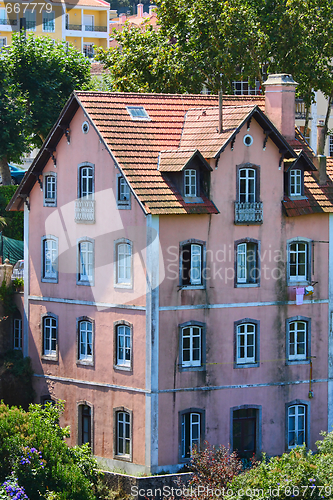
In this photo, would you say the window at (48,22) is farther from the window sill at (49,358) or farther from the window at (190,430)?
the window at (190,430)

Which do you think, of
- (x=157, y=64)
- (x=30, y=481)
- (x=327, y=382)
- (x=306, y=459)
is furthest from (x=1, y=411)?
(x=157, y=64)

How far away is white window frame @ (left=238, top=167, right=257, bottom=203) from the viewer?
47.6 meters

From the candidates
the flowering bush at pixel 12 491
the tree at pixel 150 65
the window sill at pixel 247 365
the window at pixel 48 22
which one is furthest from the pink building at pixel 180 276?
the window at pixel 48 22

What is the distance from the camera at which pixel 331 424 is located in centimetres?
4994

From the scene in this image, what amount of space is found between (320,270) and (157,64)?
1912cm

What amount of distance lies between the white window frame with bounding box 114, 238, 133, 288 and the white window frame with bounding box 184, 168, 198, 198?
3.66 m

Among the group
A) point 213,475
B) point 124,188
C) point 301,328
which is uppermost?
point 124,188

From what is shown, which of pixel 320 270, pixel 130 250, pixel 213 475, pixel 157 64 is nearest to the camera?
pixel 213 475

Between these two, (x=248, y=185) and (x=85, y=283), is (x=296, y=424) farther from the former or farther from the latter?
(x=85, y=283)

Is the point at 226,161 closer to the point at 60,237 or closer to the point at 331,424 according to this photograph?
the point at 60,237

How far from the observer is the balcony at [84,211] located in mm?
48000

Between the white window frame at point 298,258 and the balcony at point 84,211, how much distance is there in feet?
32.4

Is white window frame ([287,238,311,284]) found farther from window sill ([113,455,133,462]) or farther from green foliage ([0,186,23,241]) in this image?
green foliage ([0,186,23,241])

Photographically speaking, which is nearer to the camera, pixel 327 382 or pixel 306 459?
pixel 306 459
